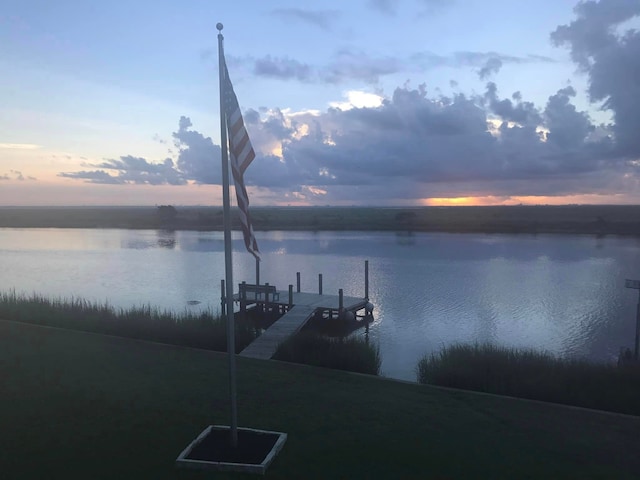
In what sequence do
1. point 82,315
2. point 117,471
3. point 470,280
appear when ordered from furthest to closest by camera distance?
1. point 470,280
2. point 82,315
3. point 117,471

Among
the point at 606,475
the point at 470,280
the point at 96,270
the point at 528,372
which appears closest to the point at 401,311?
the point at 470,280

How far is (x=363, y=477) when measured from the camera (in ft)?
18.1

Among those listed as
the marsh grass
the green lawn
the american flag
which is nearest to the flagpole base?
the green lawn

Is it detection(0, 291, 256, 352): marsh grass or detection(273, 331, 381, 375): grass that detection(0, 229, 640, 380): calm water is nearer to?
detection(273, 331, 381, 375): grass

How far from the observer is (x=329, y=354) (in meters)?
11.1

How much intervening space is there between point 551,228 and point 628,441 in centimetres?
6834

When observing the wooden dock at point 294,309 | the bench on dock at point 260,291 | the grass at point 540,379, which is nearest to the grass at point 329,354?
the wooden dock at point 294,309

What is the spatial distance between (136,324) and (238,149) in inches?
385

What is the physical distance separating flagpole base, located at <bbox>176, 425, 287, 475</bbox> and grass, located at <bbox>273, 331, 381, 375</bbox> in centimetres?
447

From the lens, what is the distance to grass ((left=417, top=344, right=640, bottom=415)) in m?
8.80

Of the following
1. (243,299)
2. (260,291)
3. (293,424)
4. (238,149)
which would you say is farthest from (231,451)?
(243,299)

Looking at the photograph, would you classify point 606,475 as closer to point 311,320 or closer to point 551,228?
point 311,320

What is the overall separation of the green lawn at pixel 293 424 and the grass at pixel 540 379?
3.37 ft

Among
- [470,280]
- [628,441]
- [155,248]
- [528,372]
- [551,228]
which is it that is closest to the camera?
[628,441]
